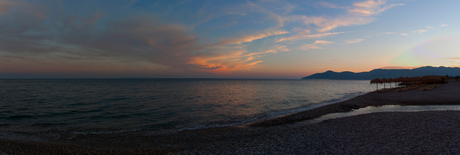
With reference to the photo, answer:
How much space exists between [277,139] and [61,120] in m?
17.0

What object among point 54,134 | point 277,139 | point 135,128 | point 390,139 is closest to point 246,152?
point 277,139

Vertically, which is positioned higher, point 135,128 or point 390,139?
point 390,139

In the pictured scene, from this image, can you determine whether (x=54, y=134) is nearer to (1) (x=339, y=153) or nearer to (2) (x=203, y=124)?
(2) (x=203, y=124)

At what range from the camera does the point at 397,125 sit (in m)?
9.61

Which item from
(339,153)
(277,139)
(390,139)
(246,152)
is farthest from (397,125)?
(246,152)

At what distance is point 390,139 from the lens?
7.50m

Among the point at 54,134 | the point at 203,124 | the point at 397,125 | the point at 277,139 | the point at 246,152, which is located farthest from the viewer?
the point at 203,124

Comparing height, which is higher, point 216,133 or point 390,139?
point 390,139

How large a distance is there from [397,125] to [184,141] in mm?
10933

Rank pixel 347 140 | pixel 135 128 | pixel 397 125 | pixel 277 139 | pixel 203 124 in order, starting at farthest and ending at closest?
pixel 203 124, pixel 135 128, pixel 397 125, pixel 277 139, pixel 347 140

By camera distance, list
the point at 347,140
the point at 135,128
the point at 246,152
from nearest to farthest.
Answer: the point at 246,152, the point at 347,140, the point at 135,128

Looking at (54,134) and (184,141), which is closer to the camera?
(184,141)

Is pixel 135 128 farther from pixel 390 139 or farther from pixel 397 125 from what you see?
pixel 397 125

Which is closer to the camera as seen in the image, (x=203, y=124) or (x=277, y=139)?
(x=277, y=139)
